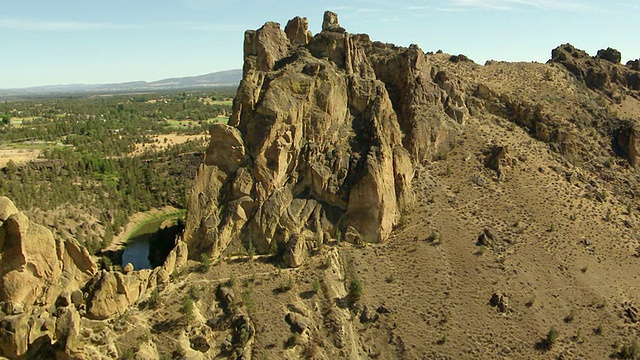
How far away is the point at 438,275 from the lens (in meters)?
42.2

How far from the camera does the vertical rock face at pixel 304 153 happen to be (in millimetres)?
43469

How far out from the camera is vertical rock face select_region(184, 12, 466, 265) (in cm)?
4347

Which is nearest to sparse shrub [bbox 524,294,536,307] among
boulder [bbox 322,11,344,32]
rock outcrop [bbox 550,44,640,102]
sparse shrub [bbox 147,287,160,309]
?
sparse shrub [bbox 147,287,160,309]

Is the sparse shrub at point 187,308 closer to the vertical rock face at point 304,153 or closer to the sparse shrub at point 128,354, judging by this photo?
the sparse shrub at point 128,354

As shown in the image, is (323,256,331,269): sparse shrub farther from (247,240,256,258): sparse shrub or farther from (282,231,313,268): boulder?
(247,240,256,258): sparse shrub

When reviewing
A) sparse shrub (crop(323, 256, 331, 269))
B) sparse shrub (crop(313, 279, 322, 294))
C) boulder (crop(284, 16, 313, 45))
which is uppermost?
boulder (crop(284, 16, 313, 45))

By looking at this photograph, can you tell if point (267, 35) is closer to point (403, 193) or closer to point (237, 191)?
point (237, 191)

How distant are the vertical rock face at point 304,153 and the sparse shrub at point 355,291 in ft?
18.5

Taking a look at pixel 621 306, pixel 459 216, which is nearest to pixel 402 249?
pixel 459 216

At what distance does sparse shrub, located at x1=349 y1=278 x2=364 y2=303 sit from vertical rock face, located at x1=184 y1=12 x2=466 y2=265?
5.62 meters

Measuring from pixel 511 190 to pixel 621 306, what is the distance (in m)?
16.1

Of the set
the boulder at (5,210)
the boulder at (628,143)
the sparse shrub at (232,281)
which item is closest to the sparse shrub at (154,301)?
the sparse shrub at (232,281)

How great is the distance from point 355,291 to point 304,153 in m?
15.0

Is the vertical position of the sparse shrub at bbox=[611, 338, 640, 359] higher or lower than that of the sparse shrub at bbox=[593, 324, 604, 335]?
lower
